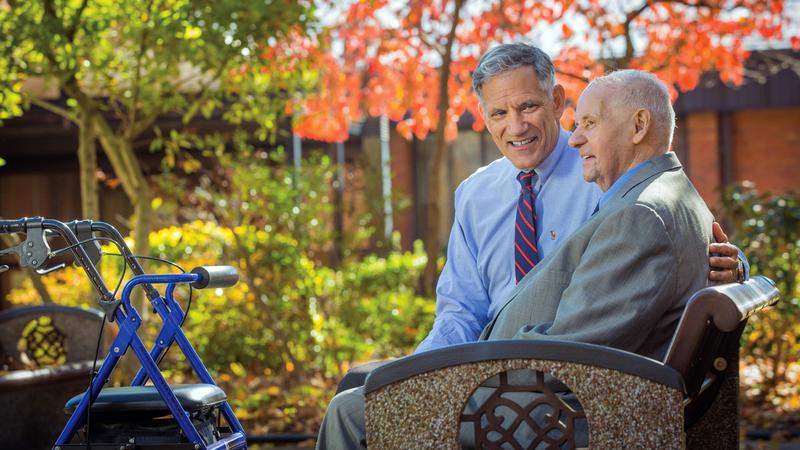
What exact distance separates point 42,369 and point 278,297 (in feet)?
9.17

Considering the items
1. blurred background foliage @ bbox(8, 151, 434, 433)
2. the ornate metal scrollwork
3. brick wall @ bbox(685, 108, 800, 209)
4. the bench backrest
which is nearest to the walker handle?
the ornate metal scrollwork

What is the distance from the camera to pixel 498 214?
3.94 metres

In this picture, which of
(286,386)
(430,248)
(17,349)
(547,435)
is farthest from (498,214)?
(430,248)

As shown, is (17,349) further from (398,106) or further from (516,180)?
(398,106)

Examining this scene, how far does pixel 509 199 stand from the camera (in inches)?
156

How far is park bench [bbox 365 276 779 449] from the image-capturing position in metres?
2.39

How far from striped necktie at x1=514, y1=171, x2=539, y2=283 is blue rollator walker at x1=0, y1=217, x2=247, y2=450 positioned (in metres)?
1.01

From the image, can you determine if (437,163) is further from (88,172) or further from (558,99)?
(558,99)

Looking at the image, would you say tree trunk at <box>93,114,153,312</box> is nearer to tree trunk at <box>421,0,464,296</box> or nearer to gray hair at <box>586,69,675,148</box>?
tree trunk at <box>421,0,464,296</box>

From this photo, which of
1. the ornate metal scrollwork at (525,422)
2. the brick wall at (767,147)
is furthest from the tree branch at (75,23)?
the brick wall at (767,147)

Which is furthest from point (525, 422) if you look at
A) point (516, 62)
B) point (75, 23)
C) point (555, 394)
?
point (75, 23)

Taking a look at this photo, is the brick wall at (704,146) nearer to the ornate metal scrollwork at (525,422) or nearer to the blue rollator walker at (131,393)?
the blue rollator walker at (131,393)

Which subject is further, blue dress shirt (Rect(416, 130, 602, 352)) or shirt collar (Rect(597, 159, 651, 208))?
blue dress shirt (Rect(416, 130, 602, 352))

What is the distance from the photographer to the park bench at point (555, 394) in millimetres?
2393
